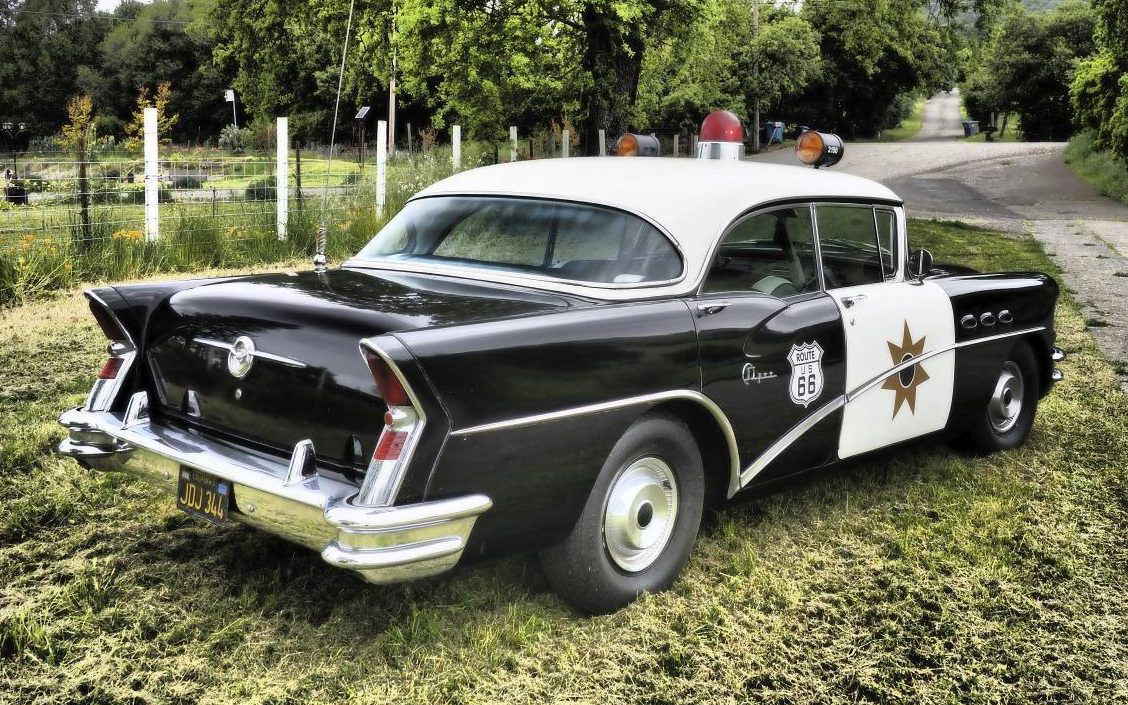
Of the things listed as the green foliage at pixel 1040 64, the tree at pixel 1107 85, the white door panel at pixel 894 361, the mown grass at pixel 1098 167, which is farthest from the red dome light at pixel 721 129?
the green foliage at pixel 1040 64

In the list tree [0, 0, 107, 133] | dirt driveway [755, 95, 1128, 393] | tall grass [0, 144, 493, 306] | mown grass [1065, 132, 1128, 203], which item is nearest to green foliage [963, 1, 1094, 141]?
dirt driveway [755, 95, 1128, 393]

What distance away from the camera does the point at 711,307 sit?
3498 mm

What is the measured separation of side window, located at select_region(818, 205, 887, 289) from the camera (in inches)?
165

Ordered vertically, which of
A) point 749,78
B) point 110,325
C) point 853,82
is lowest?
point 110,325

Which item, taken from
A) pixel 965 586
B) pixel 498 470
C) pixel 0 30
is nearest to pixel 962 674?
pixel 965 586

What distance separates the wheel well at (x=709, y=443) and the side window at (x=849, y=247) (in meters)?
0.93

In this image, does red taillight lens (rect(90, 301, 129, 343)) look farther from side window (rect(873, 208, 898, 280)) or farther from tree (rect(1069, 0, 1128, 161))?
tree (rect(1069, 0, 1128, 161))

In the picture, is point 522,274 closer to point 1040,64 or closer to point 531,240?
point 531,240

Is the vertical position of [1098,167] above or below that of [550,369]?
above

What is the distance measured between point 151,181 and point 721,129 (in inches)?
274

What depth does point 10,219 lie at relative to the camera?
968 centimetres

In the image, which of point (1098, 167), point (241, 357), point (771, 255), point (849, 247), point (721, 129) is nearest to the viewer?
Answer: point (241, 357)

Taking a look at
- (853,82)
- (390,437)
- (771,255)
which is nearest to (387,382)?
(390,437)

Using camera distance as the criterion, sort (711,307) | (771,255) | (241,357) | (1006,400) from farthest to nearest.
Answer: (1006,400) → (771,255) → (711,307) → (241,357)
